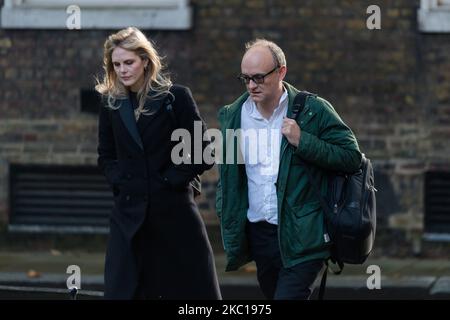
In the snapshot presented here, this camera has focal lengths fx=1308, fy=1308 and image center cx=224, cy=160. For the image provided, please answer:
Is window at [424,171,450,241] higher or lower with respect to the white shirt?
lower

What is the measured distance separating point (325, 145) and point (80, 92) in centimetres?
634

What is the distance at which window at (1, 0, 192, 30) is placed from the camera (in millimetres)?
12203

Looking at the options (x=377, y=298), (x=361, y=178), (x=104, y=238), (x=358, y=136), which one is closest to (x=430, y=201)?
(x=358, y=136)

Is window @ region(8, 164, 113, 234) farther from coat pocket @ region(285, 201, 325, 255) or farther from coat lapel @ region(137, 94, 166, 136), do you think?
coat pocket @ region(285, 201, 325, 255)

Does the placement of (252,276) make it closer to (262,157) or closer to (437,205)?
(437,205)

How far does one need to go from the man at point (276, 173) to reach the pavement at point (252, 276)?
3.40m

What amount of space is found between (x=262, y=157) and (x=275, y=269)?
0.57 meters

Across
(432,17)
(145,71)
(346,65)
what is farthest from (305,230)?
(432,17)

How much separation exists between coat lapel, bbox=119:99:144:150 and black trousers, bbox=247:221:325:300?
72 centimetres

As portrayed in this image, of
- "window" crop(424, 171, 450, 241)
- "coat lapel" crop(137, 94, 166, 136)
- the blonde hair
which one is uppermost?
the blonde hair

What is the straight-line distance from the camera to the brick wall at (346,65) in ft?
39.6

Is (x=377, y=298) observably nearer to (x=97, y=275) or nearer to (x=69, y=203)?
(x=97, y=275)

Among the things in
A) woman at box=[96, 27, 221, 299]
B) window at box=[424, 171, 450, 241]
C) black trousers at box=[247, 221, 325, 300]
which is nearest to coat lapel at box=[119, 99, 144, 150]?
woman at box=[96, 27, 221, 299]

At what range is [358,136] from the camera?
1212 centimetres
